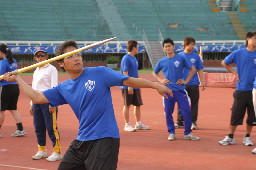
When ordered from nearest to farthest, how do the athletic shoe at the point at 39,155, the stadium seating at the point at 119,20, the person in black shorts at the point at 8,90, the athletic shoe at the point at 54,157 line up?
the athletic shoe at the point at 54,157, the athletic shoe at the point at 39,155, the person in black shorts at the point at 8,90, the stadium seating at the point at 119,20

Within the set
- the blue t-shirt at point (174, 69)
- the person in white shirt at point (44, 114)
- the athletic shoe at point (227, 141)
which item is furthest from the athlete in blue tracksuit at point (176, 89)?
the person in white shirt at point (44, 114)

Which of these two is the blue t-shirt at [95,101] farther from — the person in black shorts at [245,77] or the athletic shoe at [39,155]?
the person in black shorts at [245,77]

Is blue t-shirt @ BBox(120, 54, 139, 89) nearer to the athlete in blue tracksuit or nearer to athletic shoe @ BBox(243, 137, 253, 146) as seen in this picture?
the athlete in blue tracksuit

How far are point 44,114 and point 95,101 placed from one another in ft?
9.92

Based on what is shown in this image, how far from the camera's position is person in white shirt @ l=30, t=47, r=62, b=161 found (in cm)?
665

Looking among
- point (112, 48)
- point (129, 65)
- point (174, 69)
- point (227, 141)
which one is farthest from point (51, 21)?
point (227, 141)

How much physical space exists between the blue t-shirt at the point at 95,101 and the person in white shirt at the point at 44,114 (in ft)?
9.06

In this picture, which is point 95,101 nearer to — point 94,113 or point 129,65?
point 94,113

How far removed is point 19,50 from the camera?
3234 cm

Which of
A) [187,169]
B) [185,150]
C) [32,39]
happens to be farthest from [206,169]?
[32,39]

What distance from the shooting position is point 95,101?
388 centimetres

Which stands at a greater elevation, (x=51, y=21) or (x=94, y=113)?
(x=51, y=21)

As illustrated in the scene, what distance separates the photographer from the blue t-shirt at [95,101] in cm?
387

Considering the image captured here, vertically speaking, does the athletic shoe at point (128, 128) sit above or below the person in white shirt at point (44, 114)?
below
